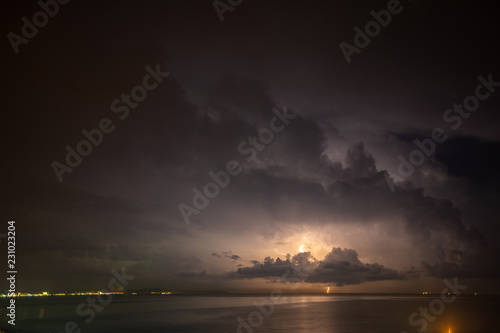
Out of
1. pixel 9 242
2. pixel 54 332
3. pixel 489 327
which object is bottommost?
pixel 489 327

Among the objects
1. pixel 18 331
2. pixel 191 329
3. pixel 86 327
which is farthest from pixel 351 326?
pixel 18 331

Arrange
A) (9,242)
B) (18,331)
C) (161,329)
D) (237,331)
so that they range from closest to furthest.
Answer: (9,242) → (18,331) → (237,331) → (161,329)

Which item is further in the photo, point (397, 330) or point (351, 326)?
point (351, 326)

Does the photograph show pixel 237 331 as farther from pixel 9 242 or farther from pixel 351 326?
pixel 9 242

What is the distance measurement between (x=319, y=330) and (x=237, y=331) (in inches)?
516

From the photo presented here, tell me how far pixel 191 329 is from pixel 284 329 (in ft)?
50.2

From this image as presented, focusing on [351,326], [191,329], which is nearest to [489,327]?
[351,326]

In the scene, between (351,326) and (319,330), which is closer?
(319,330)

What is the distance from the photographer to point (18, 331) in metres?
49.1

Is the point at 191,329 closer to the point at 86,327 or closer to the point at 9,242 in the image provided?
the point at 86,327

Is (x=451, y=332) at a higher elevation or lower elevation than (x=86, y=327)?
lower

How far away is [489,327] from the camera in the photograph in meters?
58.8

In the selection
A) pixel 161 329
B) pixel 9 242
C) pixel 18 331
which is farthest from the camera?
pixel 161 329

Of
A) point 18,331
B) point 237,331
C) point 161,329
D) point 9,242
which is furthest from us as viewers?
point 161,329
